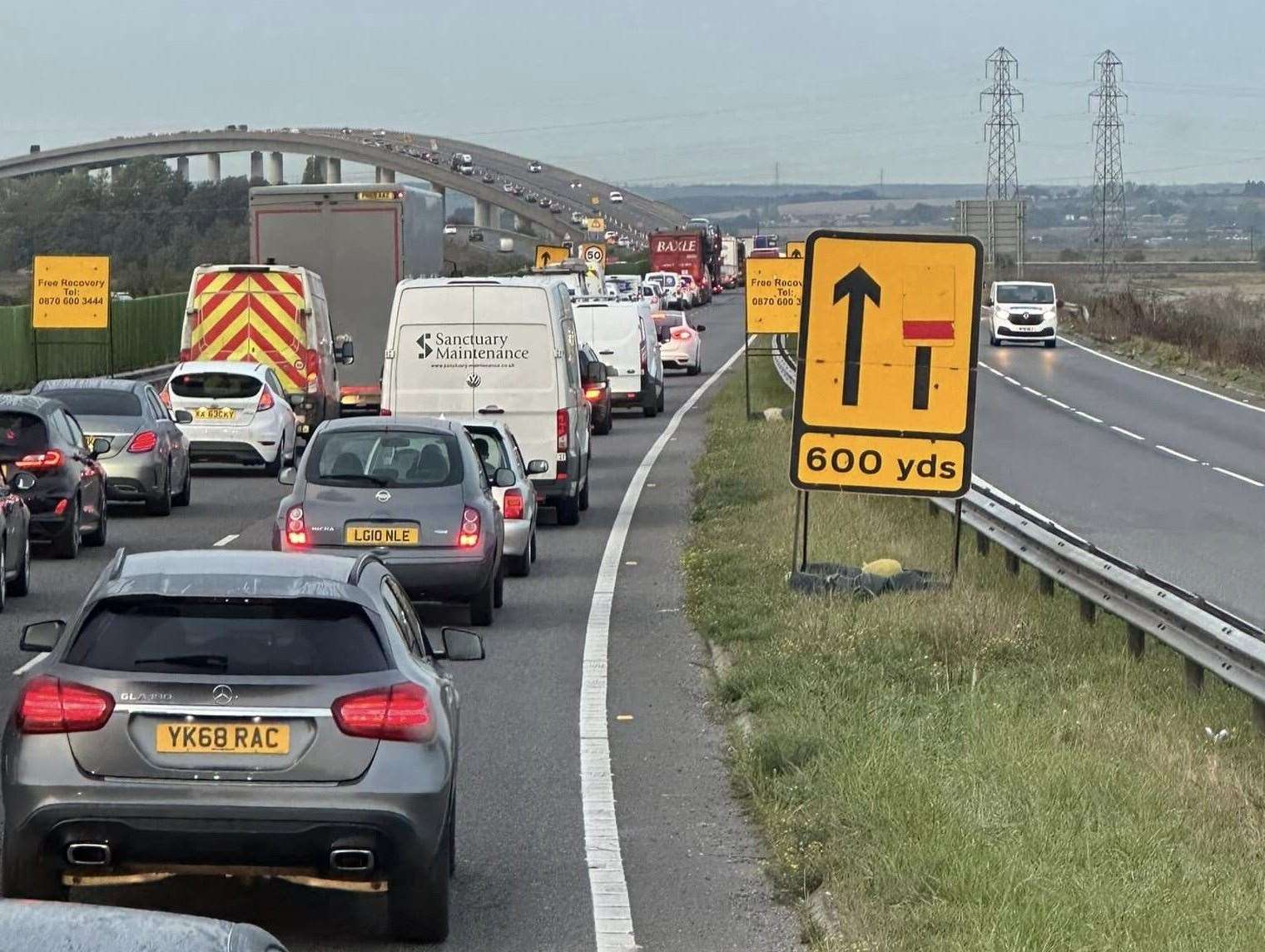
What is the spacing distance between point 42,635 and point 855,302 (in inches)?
311

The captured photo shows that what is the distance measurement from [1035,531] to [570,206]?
148776mm

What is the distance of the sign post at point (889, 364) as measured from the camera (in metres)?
15.2

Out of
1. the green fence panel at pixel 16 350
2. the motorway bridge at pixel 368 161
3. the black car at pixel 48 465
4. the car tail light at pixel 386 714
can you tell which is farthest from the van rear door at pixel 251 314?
the motorway bridge at pixel 368 161

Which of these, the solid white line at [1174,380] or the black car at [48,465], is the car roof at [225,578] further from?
the solid white line at [1174,380]

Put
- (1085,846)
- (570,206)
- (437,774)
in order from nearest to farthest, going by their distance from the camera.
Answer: (437,774), (1085,846), (570,206)

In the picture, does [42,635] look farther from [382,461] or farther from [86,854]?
[382,461]

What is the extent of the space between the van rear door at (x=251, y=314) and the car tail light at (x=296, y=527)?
17920mm

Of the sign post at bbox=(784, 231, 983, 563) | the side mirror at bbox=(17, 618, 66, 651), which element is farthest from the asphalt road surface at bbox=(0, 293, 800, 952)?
the sign post at bbox=(784, 231, 983, 563)

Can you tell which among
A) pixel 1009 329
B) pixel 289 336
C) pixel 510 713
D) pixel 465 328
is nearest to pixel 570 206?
pixel 1009 329

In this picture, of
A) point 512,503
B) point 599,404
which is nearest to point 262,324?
point 599,404

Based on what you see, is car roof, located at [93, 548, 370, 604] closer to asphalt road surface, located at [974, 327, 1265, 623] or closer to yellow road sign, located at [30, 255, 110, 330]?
asphalt road surface, located at [974, 327, 1265, 623]

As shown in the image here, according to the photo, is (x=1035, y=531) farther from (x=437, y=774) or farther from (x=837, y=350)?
(x=437, y=774)

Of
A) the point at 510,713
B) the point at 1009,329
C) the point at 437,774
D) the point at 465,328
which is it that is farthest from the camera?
the point at 1009,329

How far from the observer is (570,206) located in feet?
536
